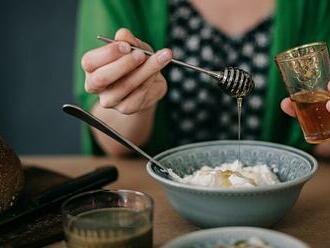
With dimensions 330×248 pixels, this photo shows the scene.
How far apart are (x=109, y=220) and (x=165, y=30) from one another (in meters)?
Result: 1.04

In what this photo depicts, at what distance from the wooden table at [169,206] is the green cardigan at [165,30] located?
258 millimetres

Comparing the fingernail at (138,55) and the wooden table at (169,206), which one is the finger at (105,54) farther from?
the wooden table at (169,206)

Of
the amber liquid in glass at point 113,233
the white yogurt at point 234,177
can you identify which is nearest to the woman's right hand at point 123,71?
the white yogurt at point 234,177

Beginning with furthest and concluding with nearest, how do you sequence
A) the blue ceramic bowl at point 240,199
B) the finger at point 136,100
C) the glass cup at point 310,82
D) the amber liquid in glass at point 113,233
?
1. the finger at point 136,100
2. the glass cup at point 310,82
3. the blue ceramic bowl at point 240,199
4. the amber liquid in glass at point 113,233

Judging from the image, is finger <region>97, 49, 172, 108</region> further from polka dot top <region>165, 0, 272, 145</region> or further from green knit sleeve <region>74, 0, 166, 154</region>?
polka dot top <region>165, 0, 272, 145</region>

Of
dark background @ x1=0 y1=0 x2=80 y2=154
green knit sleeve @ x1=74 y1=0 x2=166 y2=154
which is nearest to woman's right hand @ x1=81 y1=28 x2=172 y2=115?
green knit sleeve @ x1=74 y1=0 x2=166 y2=154

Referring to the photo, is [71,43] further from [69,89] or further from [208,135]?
[208,135]

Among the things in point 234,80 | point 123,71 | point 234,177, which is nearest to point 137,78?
point 123,71

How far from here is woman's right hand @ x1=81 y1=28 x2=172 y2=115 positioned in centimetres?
116

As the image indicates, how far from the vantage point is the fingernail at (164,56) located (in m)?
1.14

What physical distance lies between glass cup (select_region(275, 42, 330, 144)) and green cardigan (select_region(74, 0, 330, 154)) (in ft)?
2.12

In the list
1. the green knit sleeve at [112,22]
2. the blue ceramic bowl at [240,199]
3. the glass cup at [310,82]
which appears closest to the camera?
the blue ceramic bowl at [240,199]

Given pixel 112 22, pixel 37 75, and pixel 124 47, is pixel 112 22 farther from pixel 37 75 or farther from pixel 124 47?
pixel 37 75

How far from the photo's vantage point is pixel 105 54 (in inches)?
46.1
